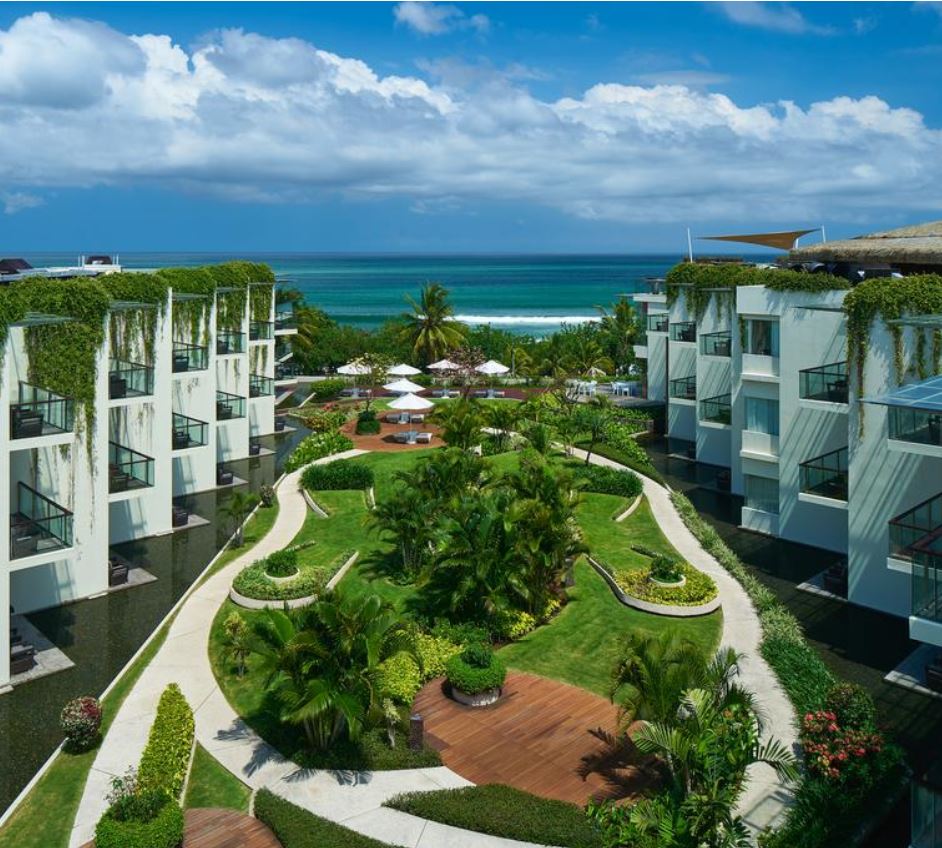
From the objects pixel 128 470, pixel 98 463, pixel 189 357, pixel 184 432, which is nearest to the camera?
pixel 98 463

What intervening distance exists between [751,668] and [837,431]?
9706 millimetres

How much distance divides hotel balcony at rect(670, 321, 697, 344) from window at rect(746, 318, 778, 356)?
9.11 meters

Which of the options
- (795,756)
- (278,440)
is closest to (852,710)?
(795,756)

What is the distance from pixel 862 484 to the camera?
76.3ft

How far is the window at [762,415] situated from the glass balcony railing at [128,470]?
1953 cm

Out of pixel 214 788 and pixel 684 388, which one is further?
pixel 684 388

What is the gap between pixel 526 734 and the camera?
17391 mm

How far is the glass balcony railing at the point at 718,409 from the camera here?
3417cm

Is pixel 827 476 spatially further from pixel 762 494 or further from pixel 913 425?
pixel 913 425

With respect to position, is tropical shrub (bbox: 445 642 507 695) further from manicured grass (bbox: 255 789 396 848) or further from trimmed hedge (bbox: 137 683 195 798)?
trimmed hedge (bbox: 137 683 195 798)

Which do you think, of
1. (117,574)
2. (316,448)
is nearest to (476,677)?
(117,574)

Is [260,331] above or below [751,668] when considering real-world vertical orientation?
above

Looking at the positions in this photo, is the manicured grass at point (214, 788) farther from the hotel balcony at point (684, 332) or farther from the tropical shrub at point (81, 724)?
the hotel balcony at point (684, 332)

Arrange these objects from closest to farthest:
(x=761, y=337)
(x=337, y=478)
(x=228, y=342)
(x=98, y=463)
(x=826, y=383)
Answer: (x=98, y=463) < (x=826, y=383) < (x=761, y=337) < (x=337, y=478) < (x=228, y=342)
